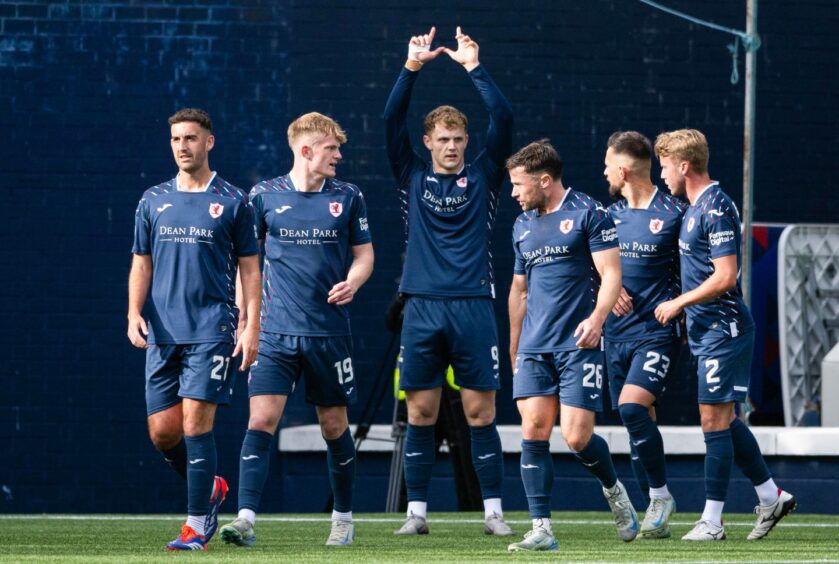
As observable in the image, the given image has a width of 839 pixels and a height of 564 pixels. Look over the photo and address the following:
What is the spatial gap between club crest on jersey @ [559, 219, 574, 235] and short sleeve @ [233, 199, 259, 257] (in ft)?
4.78

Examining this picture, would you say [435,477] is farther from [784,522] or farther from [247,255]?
[247,255]

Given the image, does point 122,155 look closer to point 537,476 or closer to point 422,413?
point 422,413

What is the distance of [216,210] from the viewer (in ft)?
23.3

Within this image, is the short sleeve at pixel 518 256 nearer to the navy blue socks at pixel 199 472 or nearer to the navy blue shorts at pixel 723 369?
the navy blue shorts at pixel 723 369

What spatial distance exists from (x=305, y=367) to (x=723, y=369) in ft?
6.82

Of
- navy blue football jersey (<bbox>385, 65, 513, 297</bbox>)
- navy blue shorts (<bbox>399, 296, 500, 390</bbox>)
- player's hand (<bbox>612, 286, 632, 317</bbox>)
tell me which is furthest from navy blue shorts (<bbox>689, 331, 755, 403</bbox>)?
navy blue football jersey (<bbox>385, 65, 513, 297</bbox>)

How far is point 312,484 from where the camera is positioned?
11.7 m

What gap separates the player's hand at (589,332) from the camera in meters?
6.87

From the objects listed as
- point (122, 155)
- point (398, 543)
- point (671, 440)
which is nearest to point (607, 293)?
point (398, 543)

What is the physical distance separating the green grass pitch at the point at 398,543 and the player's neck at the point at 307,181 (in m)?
1.77

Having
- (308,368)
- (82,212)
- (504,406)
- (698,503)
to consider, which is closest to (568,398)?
(308,368)

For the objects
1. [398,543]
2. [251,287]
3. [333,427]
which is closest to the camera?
[251,287]

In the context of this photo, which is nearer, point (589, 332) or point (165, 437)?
point (589, 332)

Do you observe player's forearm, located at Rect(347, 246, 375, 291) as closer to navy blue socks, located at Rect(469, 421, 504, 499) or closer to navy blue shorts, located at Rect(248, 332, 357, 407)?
navy blue shorts, located at Rect(248, 332, 357, 407)
